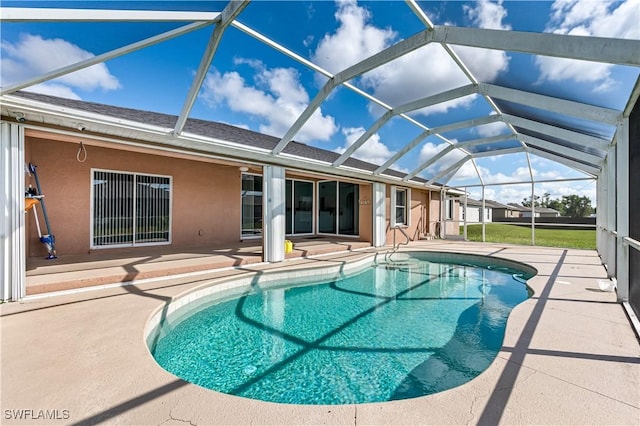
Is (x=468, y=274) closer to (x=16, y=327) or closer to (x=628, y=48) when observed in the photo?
(x=628, y=48)

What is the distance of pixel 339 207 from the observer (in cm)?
1373

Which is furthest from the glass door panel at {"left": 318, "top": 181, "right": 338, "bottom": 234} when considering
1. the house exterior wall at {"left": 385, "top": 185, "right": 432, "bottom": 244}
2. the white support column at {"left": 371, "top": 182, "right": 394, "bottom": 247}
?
the house exterior wall at {"left": 385, "top": 185, "right": 432, "bottom": 244}

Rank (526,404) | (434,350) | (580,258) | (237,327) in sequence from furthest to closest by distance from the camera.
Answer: (580,258), (237,327), (434,350), (526,404)

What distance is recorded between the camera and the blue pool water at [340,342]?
3148mm

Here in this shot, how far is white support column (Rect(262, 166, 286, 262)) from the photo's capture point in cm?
794

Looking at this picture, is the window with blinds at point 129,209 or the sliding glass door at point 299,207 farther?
the sliding glass door at point 299,207

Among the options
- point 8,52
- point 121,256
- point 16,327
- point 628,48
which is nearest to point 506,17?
point 628,48

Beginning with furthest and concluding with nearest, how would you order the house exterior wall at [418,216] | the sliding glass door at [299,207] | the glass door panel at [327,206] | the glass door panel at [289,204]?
the house exterior wall at [418,216] → the glass door panel at [327,206] → the sliding glass door at [299,207] → the glass door panel at [289,204]

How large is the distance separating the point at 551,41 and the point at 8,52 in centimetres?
673

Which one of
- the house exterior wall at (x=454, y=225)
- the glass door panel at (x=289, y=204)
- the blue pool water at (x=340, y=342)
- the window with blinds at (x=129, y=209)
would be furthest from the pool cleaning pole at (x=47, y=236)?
the house exterior wall at (x=454, y=225)

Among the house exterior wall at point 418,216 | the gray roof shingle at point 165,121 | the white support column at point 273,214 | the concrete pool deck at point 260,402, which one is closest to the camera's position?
the concrete pool deck at point 260,402

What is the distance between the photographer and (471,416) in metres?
2.01

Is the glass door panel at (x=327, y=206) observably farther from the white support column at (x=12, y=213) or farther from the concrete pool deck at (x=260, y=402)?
the white support column at (x=12, y=213)

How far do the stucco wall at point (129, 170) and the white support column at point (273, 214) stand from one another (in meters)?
2.76
